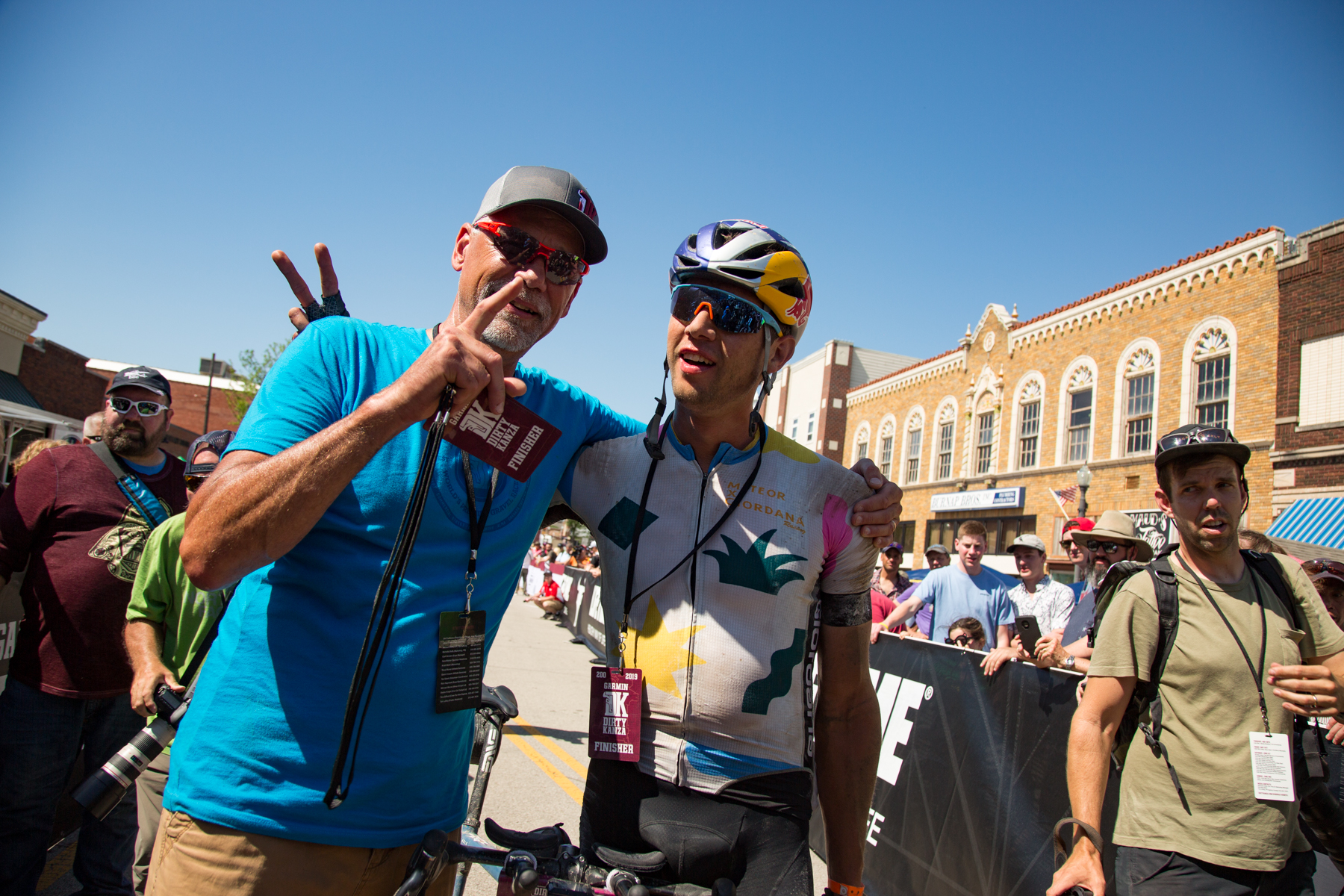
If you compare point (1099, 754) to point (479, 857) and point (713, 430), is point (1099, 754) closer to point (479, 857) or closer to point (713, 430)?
point (713, 430)

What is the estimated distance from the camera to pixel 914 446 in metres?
34.3

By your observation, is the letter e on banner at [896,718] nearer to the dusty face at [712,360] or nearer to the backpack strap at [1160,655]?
the backpack strap at [1160,655]

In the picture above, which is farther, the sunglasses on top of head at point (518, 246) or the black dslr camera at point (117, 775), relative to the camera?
the black dslr camera at point (117, 775)

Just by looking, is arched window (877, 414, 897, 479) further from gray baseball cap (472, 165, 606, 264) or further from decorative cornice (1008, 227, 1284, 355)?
gray baseball cap (472, 165, 606, 264)

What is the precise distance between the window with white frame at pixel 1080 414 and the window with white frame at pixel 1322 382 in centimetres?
670

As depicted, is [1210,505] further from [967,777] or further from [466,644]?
[466,644]

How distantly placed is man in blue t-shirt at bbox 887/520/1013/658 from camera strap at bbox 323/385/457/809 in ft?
21.6

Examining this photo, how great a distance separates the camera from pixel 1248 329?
64.4 ft

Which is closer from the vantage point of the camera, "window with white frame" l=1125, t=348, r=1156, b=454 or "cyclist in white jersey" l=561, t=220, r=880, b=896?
"cyclist in white jersey" l=561, t=220, r=880, b=896

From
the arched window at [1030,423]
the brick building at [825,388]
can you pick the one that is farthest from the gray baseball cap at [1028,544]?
the brick building at [825,388]

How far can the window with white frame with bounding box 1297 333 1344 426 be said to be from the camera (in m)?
17.2

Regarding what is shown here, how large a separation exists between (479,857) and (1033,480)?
2803 centimetres

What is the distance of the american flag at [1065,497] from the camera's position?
24219 mm

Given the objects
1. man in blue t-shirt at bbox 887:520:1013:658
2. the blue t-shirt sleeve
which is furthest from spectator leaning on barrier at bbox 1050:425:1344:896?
man in blue t-shirt at bbox 887:520:1013:658
